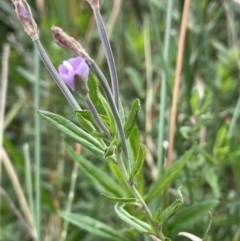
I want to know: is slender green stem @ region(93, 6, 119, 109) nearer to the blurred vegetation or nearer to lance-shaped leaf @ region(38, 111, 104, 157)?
lance-shaped leaf @ region(38, 111, 104, 157)

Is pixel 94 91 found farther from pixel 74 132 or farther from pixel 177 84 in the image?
pixel 177 84

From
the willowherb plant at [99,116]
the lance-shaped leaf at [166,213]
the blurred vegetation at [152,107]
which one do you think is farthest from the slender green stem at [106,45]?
the blurred vegetation at [152,107]

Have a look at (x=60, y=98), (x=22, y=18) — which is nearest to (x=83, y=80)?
(x=22, y=18)

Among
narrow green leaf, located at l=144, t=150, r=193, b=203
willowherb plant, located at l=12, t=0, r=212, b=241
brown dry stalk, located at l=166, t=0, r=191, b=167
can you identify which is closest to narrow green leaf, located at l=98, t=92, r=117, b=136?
willowherb plant, located at l=12, t=0, r=212, b=241

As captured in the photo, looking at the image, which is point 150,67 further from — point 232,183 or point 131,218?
point 131,218

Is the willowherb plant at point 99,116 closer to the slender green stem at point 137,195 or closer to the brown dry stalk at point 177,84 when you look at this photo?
the slender green stem at point 137,195

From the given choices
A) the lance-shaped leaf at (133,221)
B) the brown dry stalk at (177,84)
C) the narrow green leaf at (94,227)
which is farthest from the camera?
the brown dry stalk at (177,84)

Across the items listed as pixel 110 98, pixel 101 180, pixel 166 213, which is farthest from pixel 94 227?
pixel 110 98
